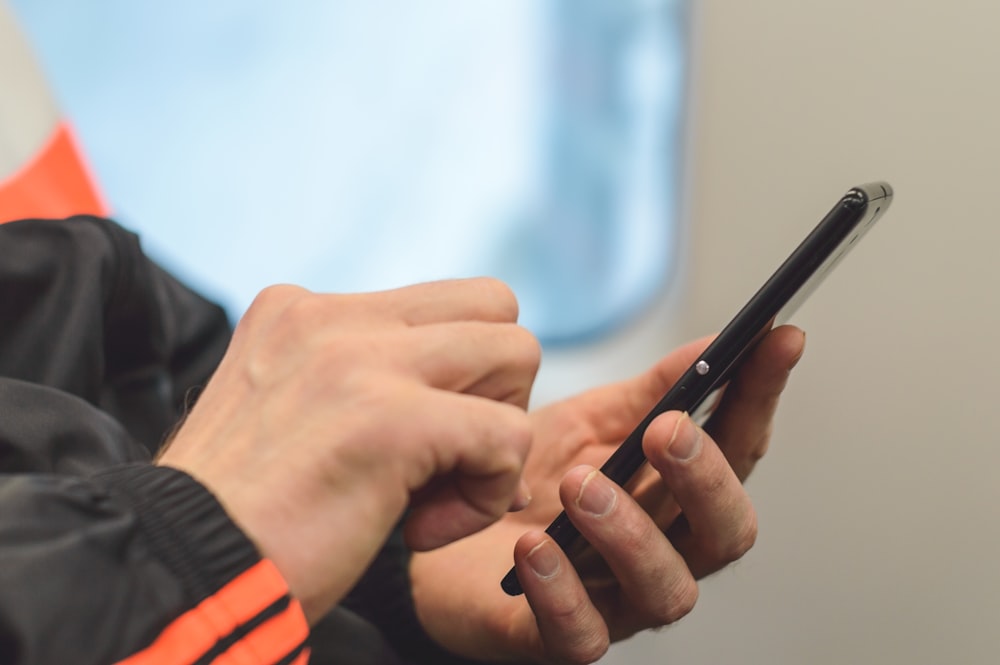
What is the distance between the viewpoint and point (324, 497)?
0.98 ft

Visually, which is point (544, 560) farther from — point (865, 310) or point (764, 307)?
point (865, 310)

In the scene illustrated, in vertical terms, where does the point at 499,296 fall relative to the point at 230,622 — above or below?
above

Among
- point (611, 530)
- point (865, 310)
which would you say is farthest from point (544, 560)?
point (865, 310)

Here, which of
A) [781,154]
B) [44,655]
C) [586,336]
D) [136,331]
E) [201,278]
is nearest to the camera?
[44,655]

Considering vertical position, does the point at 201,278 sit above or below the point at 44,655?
below

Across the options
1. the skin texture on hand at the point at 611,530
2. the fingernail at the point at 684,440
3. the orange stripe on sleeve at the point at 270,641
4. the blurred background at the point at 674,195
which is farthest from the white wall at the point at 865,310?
the orange stripe on sleeve at the point at 270,641

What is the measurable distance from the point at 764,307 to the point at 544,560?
178mm

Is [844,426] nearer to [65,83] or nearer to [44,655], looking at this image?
[44,655]

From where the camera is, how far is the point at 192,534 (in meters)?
0.27

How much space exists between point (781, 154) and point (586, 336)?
0.93 feet

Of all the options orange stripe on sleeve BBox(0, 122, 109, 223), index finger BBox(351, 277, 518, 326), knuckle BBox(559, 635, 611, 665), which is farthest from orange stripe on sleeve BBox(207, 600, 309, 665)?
orange stripe on sleeve BBox(0, 122, 109, 223)

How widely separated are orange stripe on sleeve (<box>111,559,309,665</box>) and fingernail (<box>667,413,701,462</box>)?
0.66 feet

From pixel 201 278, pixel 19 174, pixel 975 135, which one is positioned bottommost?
pixel 201 278

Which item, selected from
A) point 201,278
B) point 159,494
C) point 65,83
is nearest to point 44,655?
point 159,494
